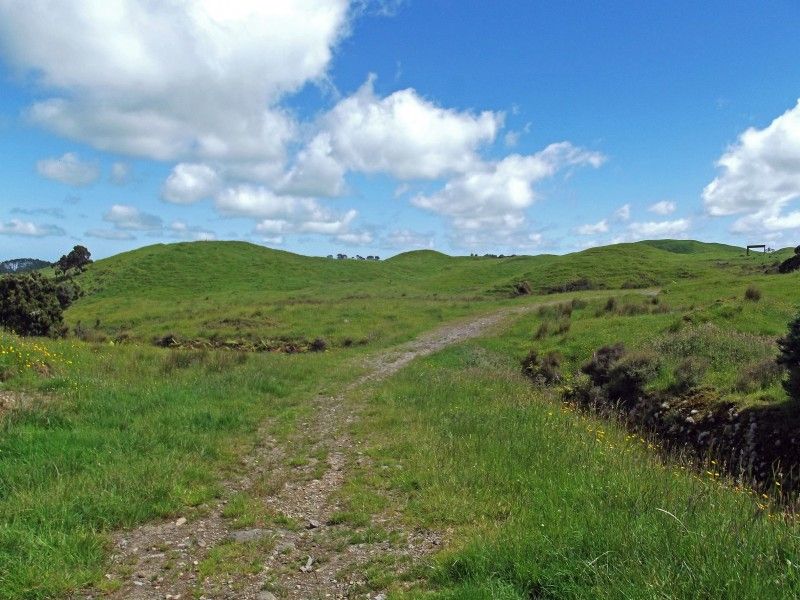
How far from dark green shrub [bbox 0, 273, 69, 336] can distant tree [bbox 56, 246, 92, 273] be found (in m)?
59.8

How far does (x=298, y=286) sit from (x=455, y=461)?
7009 cm

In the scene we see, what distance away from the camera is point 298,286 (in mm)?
77125

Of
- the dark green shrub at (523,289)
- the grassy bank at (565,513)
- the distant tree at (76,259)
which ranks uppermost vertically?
the distant tree at (76,259)

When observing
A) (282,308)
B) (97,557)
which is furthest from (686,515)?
(282,308)

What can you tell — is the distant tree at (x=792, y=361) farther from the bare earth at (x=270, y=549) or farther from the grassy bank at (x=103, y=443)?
the grassy bank at (x=103, y=443)

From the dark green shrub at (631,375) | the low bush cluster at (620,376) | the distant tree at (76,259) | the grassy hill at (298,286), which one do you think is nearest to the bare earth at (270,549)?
the low bush cluster at (620,376)

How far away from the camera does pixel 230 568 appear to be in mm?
5922

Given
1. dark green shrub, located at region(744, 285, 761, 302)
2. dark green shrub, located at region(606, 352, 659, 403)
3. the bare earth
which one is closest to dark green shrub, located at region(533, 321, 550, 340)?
dark green shrub, located at region(744, 285, 761, 302)

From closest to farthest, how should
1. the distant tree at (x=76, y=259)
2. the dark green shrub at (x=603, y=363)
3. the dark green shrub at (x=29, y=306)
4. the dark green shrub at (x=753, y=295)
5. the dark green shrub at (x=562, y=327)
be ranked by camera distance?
the dark green shrub at (x=603, y=363)
the dark green shrub at (x=753, y=295)
the dark green shrub at (x=562, y=327)
the dark green shrub at (x=29, y=306)
the distant tree at (x=76, y=259)

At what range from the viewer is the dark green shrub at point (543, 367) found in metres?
19.5

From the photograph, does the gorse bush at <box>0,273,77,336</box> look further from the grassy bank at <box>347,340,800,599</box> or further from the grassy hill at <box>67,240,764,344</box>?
the grassy bank at <box>347,340,800,599</box>

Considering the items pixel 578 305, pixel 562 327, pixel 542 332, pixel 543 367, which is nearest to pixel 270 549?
pixel 543 367

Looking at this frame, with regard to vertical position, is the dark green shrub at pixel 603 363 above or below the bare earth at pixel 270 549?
above

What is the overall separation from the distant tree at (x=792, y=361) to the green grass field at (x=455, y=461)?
61 cm
